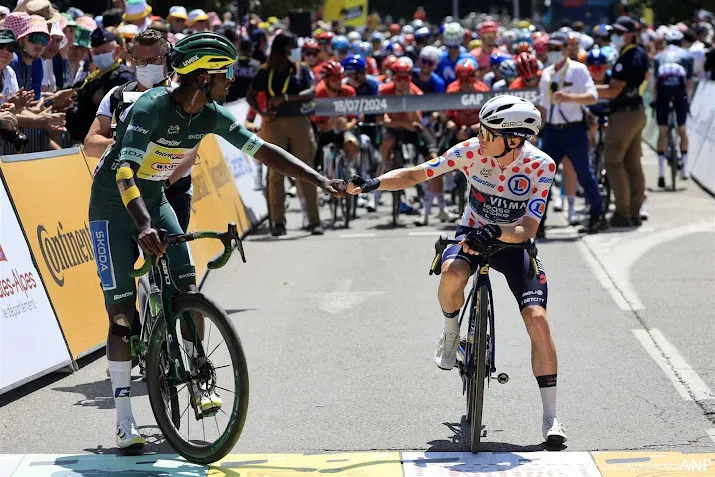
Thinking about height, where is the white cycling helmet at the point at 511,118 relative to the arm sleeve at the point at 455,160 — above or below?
above

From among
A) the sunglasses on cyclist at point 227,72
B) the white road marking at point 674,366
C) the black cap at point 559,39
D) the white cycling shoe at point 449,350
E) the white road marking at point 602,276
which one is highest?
the sunglasses on cyclist at point 227,72

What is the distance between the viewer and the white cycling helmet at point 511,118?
6457 millimetres

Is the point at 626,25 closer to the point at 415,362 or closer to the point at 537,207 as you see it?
the point at 415,362

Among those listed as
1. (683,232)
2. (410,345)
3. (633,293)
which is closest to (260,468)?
(410,345)

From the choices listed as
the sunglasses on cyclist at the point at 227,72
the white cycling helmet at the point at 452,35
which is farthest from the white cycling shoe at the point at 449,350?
the white cycling helmet at the point at 452,35

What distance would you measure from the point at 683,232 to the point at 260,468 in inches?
363

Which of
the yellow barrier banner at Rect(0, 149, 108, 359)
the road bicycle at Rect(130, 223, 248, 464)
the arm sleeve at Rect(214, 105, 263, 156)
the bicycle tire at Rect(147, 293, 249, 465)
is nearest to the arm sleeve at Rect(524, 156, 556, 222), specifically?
the arm sleeve at Rect(214, 105, 263, 156)

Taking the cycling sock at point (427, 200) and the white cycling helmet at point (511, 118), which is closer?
the white cycling helmet at point (511, 118)

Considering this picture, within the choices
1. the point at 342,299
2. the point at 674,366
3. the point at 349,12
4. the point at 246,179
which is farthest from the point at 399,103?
the point at 349,12

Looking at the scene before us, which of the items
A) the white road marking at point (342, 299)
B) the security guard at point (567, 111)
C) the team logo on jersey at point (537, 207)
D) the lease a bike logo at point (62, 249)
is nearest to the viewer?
the team logo on jersey at point (537, 207)

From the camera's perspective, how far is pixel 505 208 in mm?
6836

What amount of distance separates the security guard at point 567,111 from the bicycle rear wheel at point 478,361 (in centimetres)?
747

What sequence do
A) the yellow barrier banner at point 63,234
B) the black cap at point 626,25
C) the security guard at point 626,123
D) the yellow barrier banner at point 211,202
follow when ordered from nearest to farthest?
the yellow barrier banner at point 63,234, the yellow barrier banner at point 211,202, the security guard at point 626,123, the black cap at point 626,25

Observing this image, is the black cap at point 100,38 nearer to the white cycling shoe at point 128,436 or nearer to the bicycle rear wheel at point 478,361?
the white cycling shoe at point 128,436
